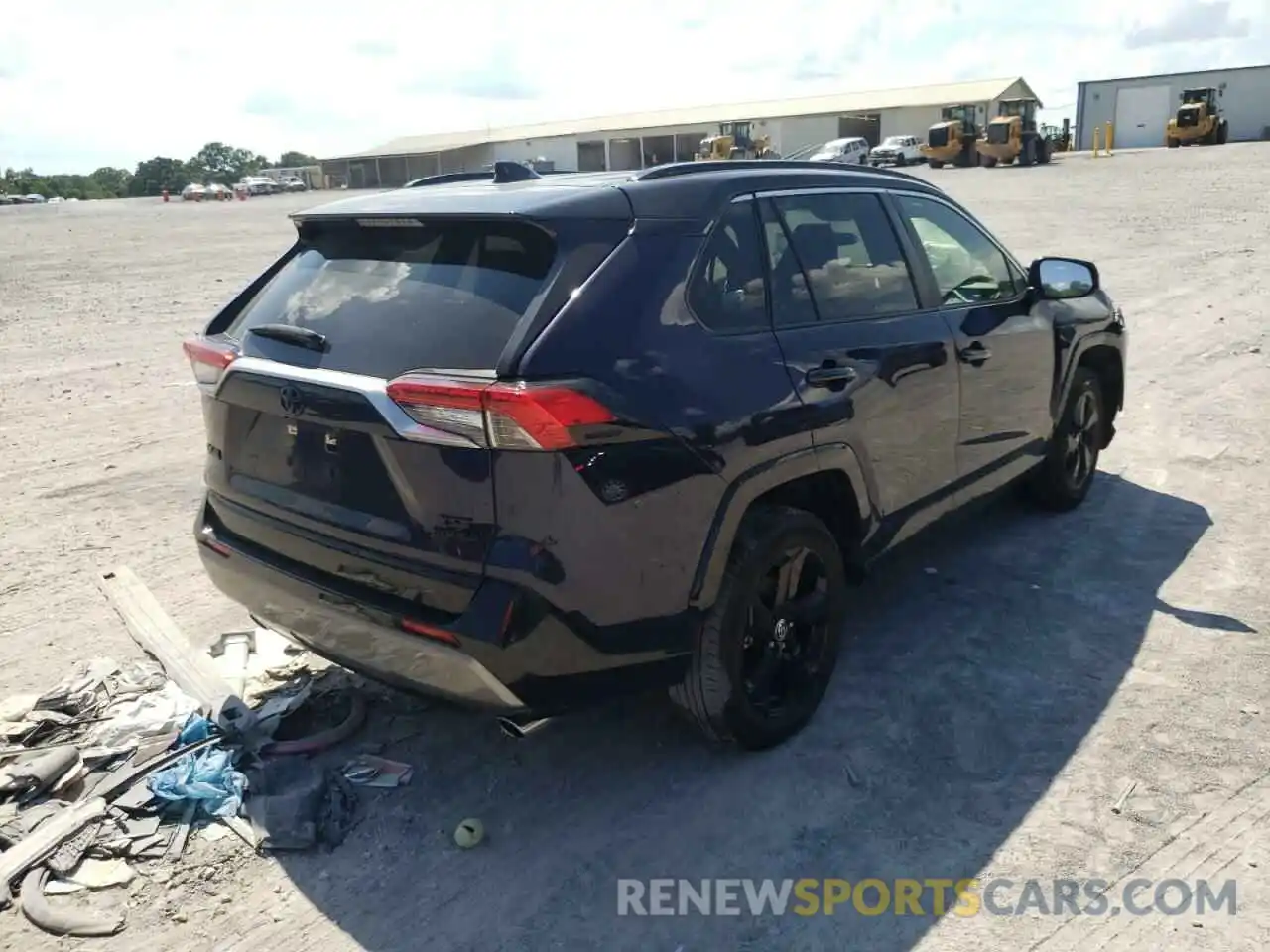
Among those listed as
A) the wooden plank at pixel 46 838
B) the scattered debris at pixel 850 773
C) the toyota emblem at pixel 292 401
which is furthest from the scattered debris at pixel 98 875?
the scattered debris at pixel 850 773

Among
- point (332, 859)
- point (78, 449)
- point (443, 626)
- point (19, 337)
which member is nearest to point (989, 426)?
Result: point (443, 626)

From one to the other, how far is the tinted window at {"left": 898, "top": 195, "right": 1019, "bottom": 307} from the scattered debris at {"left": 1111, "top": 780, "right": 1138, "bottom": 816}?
Result: 1984mm

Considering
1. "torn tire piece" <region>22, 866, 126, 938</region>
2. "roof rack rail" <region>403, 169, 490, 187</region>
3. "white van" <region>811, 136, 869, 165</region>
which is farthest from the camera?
"white van" <region>811, 136, 869, 165</region>

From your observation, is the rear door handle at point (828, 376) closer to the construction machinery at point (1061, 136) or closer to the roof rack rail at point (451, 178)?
the roof rack rail at point (451, 178)

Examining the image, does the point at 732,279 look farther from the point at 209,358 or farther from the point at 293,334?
the point at 209,358

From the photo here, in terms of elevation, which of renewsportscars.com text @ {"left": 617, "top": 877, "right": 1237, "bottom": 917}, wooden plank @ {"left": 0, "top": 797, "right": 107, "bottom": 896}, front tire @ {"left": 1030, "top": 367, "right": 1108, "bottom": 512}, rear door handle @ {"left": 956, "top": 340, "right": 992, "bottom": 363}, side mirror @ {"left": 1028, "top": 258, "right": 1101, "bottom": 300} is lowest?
renewsportscars.com text @ {"left": 617, "top": 877, "right": 1237, "bottom": 917}

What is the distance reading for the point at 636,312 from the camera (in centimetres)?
290

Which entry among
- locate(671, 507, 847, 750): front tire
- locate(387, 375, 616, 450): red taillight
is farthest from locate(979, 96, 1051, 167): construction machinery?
locate(387, 375, 616, 450): red taillight

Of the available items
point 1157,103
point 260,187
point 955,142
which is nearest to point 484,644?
point 955,142

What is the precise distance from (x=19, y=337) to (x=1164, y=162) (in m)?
37.0

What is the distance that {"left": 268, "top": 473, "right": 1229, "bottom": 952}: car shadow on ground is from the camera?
2.79 meters

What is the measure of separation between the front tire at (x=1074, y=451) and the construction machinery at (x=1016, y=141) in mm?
38823

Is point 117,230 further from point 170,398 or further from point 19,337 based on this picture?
point 170,398

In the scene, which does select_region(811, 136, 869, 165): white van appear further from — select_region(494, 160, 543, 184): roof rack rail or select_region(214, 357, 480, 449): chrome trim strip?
select_region(214, 357, 480, 449): chrome trim strip
